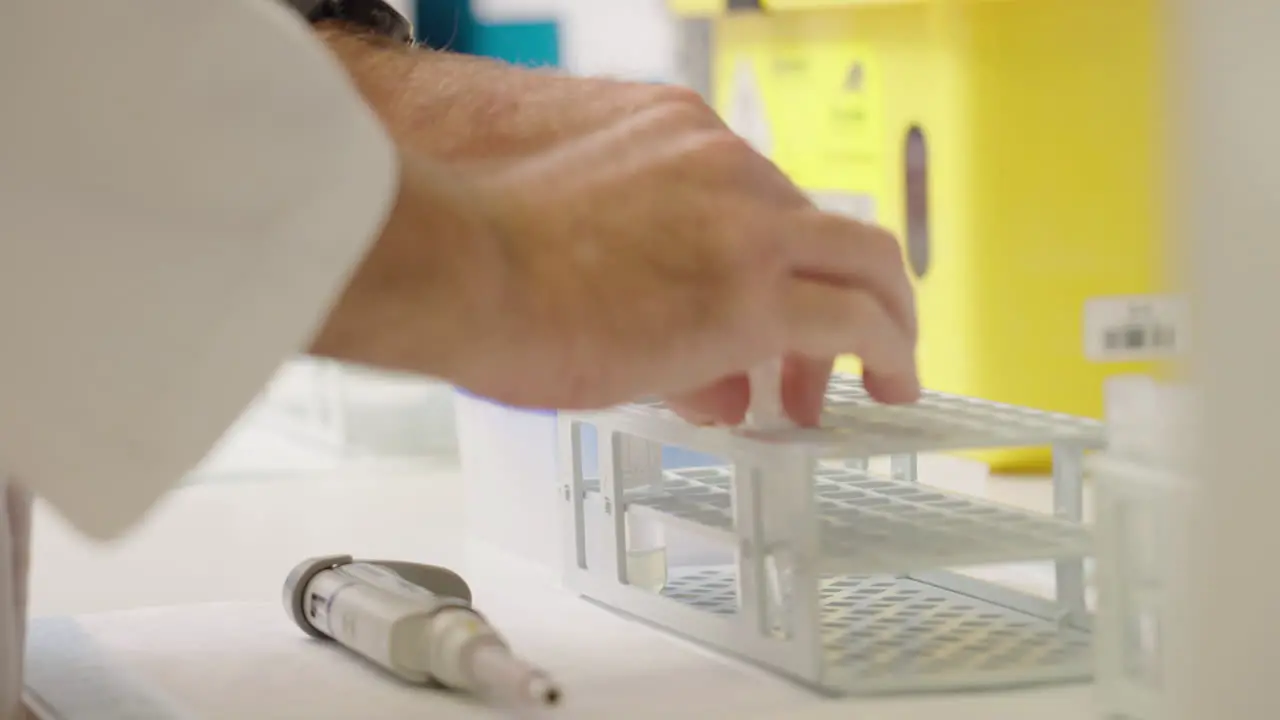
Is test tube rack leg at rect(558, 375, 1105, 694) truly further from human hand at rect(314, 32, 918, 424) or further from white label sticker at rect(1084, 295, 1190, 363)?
white label sticker at rect(1084, 295, 1190, 363)

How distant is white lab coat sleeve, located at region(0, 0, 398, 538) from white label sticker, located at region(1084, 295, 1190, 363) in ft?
0.56

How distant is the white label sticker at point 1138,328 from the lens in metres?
0.28

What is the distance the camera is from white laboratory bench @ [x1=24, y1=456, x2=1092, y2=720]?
58 cm

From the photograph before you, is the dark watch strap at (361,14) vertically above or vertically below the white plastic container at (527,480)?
above

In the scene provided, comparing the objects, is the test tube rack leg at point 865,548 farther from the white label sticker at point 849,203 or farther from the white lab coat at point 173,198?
the white label sticker at point 849,203

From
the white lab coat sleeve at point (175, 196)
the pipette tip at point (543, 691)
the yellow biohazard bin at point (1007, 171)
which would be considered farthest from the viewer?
the yellow biohazard bin at point (1007, 171)

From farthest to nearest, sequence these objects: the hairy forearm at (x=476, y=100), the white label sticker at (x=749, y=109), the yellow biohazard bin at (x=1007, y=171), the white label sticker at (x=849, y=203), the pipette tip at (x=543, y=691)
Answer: the white label sticker at (x=749, y=109) → the white label sticker at (x=849, y=203) → the yellow biohazard bin at (x=1007, y=171) → the hairy forearm at (x=476, y=100) → the pipette tip at (x=543, y=691)

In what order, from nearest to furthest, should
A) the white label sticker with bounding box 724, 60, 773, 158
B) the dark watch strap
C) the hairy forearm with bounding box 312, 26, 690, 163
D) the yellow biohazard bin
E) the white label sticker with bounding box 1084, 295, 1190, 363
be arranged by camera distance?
the white label sticker with bounding box 1084, 295, 1190, 363 → the hairy forearm with bounding box 312, 26, 690, 163 → the dark watch strap → the yellow biohazard bin → the white label sticker with bounding box 724, 60, 773, 158

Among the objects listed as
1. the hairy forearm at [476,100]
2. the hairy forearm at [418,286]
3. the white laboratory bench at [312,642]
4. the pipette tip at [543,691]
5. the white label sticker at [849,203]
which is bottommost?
the white laboratory bench at [312,642]

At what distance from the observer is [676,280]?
53 cm

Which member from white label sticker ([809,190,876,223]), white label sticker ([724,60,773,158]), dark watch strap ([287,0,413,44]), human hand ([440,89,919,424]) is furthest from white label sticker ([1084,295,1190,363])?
white label sticker ([724,60,773,158])

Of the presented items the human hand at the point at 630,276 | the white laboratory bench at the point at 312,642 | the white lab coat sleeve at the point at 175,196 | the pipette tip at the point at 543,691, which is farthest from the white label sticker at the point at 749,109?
the white lab coat sleeve at the point at 175,196

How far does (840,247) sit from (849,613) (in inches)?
6.0

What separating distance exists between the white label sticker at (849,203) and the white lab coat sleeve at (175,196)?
83cm
